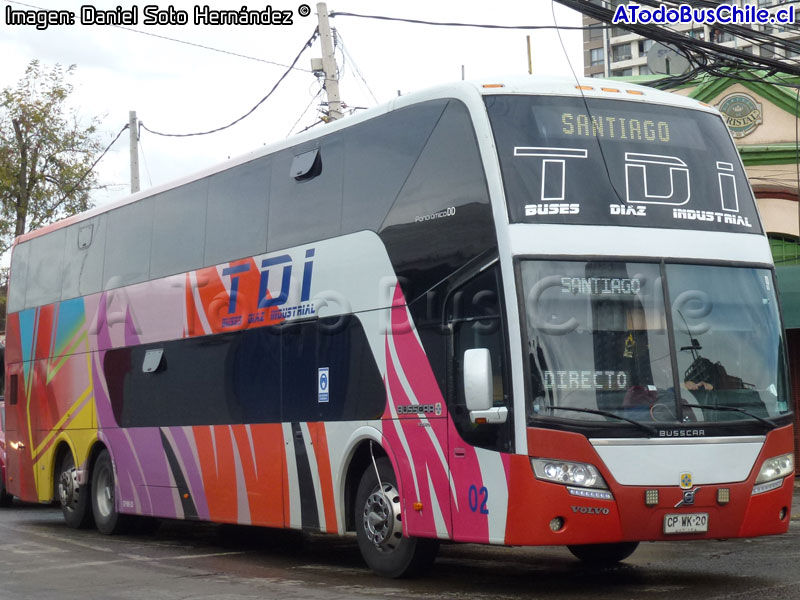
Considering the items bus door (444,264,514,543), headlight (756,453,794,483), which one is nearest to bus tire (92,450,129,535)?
bus door (444,264,514,543)

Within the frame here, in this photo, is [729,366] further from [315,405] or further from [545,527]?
[315,405]

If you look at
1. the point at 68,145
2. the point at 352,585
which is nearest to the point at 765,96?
the point at 352,585

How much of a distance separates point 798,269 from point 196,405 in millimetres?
10122

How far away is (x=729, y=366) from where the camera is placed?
9.71 meters

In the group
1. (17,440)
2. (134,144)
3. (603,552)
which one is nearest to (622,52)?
(134,144)

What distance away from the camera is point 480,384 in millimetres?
9133

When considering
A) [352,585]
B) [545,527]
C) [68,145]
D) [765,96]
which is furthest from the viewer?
[68,145]

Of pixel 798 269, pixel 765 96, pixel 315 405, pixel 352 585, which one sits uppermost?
pixel 765 96

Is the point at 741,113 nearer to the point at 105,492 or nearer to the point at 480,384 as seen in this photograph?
the point at 105,492

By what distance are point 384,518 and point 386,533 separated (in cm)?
13

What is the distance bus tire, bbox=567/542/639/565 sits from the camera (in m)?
11.5

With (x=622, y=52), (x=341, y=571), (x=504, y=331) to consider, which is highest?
(x=622, y=52)

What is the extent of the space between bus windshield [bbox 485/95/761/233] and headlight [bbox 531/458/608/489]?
1.88 metres

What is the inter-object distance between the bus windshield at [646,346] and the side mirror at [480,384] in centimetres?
31
